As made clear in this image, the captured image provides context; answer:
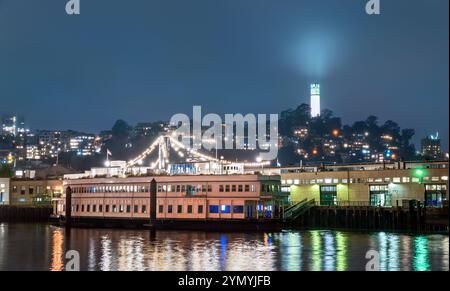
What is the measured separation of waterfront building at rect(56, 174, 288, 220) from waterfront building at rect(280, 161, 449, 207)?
16.8 m

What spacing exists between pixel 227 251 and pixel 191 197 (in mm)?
21446

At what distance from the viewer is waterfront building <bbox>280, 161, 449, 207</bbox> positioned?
82.2 meters

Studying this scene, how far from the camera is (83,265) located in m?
43.3

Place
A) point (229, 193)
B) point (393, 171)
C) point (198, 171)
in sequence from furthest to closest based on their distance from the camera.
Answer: point (393, 171), point (198, 171), point (229, 193)

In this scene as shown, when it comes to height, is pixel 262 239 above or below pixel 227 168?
below

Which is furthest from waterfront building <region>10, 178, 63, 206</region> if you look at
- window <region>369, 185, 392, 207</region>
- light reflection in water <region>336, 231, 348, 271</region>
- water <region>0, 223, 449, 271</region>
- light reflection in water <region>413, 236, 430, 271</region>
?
light reflection in water <region>413, 236, 430, 271</region>

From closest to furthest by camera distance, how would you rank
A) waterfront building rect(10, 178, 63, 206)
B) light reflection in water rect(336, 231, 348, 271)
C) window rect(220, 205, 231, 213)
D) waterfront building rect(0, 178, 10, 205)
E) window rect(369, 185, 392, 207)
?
1. light reflection in water rect(336, 231, 348, 271)
2. window rect(220, 205, 231, 213)
3. window rect(369, 185, 392, 207)
4. waterfront building rect(10, 178, 63, 206)
5. waterfront building rect(0, 178, 10, 205)

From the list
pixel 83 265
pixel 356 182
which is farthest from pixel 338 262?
pixel 356 182

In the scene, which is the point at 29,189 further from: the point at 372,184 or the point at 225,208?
the point at 372,184

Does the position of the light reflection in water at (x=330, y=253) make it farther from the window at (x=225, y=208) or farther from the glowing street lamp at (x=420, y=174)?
the glowing street lamp at (x=420, y=174)

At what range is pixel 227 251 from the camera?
160ft

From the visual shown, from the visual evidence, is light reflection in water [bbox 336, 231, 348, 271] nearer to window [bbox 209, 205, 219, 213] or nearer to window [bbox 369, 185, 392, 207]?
window [bbox 209, 205, 219, 213]
